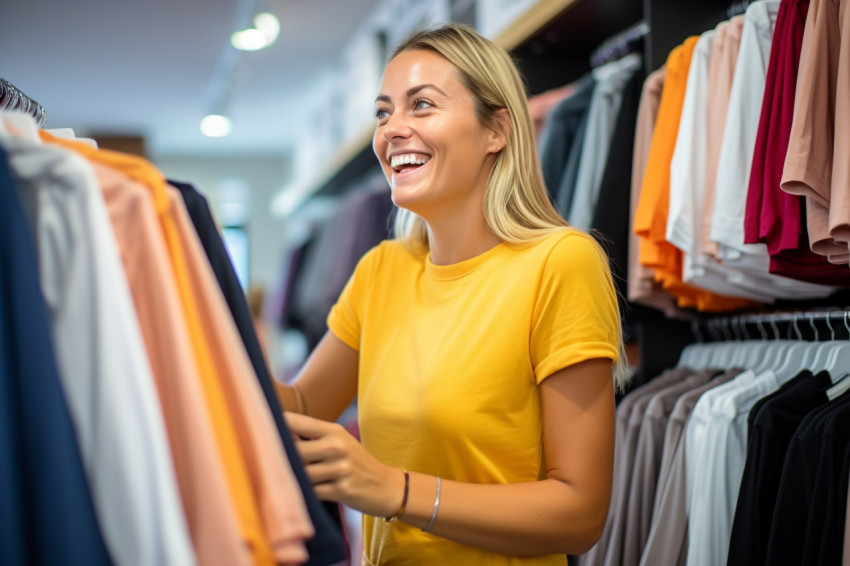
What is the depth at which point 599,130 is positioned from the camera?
→ 2.20m

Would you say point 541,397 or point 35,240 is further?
point 541,397

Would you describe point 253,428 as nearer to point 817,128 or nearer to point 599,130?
point 817,128

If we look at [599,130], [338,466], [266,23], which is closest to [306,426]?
[338,466]

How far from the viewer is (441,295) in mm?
1503

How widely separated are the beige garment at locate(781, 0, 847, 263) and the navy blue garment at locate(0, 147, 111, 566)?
119 cm

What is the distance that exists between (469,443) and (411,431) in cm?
11

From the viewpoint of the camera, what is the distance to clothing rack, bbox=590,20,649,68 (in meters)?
2.27

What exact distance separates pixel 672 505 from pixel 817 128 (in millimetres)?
778

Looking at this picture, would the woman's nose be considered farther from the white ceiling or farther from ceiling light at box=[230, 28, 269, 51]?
the white ceiling

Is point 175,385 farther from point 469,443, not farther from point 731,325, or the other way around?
point 731,325

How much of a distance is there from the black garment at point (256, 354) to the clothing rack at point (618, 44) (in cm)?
156

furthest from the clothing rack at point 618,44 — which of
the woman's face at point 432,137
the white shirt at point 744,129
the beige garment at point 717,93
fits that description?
the woman's face at point 432,137

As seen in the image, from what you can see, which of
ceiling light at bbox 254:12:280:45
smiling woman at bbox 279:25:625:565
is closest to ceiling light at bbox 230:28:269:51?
ceiling light at bbox 254:12:280:45

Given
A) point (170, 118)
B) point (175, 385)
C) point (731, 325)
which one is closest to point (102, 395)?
point (175, 385)
